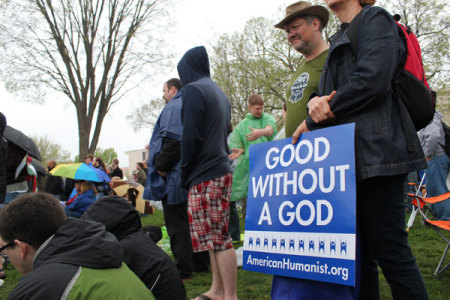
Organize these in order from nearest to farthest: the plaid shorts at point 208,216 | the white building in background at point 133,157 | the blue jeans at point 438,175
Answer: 1. the plaid shorts at point 208,216
2. the blue jeans at point 438,175
3. the white building in background at point 133,157

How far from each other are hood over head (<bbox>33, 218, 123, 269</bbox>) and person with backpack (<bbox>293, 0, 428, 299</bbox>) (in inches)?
44.2

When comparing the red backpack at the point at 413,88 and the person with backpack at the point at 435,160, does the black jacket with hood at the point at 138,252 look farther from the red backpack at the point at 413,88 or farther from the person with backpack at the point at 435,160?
the person with backpack at the point at 435,160

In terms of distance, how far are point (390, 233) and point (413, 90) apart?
652 millimetres

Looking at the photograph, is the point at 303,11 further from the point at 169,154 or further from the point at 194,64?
the point at 169,154

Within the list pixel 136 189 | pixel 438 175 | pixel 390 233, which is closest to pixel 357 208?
pixel 390 233

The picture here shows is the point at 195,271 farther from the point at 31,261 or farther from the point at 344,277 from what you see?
the point at 344,277

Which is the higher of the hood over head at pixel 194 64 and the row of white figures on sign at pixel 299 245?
the hood over head at pixel 194 64

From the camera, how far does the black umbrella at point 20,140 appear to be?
4.92 m

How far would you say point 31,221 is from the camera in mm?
1873

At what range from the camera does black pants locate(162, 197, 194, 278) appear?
4090 mm

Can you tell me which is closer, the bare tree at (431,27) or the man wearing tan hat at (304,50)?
the man wearing tan hat at (304,50)

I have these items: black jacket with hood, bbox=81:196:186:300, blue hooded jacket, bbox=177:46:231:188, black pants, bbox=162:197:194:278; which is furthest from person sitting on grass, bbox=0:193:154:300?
black pants, bbox=162:197:194:278

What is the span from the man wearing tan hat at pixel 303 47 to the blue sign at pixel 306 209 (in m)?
0.36

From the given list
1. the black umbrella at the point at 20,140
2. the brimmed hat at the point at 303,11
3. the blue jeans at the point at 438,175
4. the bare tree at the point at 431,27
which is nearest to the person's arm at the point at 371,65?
the brimmed hat at the point at 303,11
